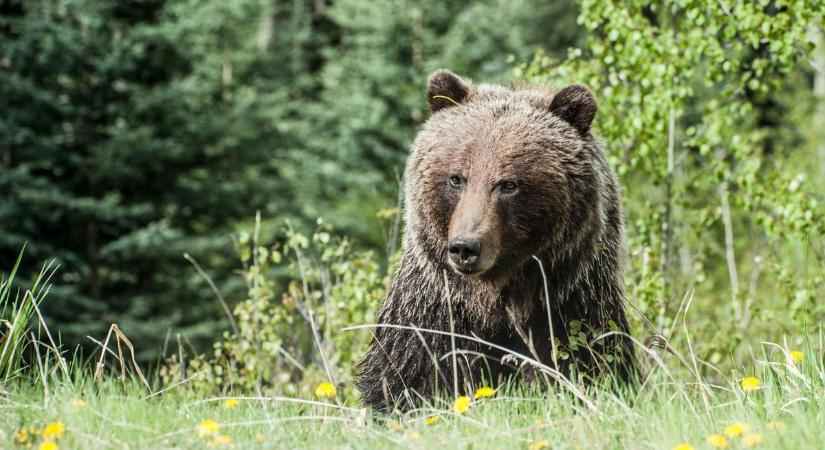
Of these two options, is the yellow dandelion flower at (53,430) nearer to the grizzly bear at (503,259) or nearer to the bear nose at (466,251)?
the grizzly bear at (503,259)

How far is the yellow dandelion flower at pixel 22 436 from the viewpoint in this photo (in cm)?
287

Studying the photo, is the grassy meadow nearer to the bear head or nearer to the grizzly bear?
the grizzly bear

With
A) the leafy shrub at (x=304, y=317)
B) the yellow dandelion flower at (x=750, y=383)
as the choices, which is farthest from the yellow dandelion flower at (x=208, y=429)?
the leafy shrub at (x=304, y=317)

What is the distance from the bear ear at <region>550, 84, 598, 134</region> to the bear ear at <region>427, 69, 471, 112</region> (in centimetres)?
48

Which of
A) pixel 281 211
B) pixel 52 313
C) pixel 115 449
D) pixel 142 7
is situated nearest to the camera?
pixel 115 449

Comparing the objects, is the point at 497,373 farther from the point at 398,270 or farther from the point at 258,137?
the point at 258,137

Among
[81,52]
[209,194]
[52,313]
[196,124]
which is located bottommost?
[52,313]

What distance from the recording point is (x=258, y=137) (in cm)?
2077

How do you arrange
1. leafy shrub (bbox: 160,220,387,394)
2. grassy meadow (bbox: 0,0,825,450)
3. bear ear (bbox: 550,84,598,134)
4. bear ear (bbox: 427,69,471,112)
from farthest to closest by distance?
leafy shrub (bbox: 160,220,387,394) → bear ear (bbox: 427,69,471,112) → bear ear (bbox: 550,84,598,134) → grassy meadow (bbox: 0,0,825,450)

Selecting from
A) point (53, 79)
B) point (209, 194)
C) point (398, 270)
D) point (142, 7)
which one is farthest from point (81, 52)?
point (398, 270)

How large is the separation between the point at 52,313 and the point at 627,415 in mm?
13765

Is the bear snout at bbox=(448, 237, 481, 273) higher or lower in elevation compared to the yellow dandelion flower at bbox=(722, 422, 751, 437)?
higher

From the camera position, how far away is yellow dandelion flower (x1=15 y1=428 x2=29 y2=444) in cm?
287

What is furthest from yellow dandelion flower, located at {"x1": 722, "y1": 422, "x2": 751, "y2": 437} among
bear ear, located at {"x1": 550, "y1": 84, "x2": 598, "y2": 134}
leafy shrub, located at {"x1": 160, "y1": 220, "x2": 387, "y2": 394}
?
leafy shrub, located at {"x1": 160, "y1": 220, "x2": 387, "y2": 394}
